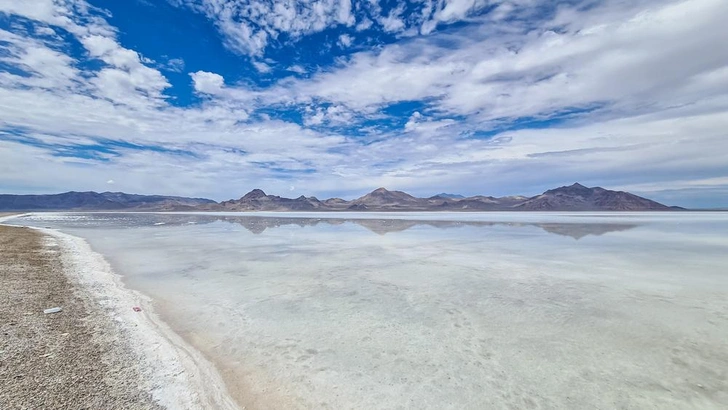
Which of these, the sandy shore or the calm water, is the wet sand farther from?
the calm water

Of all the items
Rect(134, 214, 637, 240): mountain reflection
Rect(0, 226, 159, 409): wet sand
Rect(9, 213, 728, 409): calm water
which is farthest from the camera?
Rect(134, 214, 637, 240): mountain reflection

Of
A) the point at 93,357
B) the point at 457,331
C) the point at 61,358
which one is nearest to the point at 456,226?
the point at 457,331

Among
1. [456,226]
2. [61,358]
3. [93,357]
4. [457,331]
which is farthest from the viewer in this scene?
[456,226]

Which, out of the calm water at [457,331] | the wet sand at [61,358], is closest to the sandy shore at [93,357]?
the wet sand at [61,358]

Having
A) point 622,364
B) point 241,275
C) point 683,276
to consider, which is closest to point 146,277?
point 241,275

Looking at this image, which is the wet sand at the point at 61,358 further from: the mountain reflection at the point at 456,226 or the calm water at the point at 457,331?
the mountain reflection at the point at 456,226

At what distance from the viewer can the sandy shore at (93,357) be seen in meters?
3.83

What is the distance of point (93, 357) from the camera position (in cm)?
477

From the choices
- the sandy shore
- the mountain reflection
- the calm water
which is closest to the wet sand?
the sandy shore

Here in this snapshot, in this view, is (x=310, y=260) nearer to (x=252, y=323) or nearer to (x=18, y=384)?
(x=252, y=323)

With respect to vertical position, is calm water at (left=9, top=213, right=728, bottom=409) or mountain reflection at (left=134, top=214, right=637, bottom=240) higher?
mountain reflection at (left=134, top=214, right=637, bottom=240)

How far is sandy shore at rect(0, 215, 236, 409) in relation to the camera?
12.6 feet

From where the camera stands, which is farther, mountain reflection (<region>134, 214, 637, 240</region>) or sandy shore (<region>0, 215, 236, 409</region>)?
mountain reflection (<region>134, 214, 637, 240</region>)

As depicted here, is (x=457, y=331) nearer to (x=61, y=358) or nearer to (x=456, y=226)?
(x=61, y=358)
